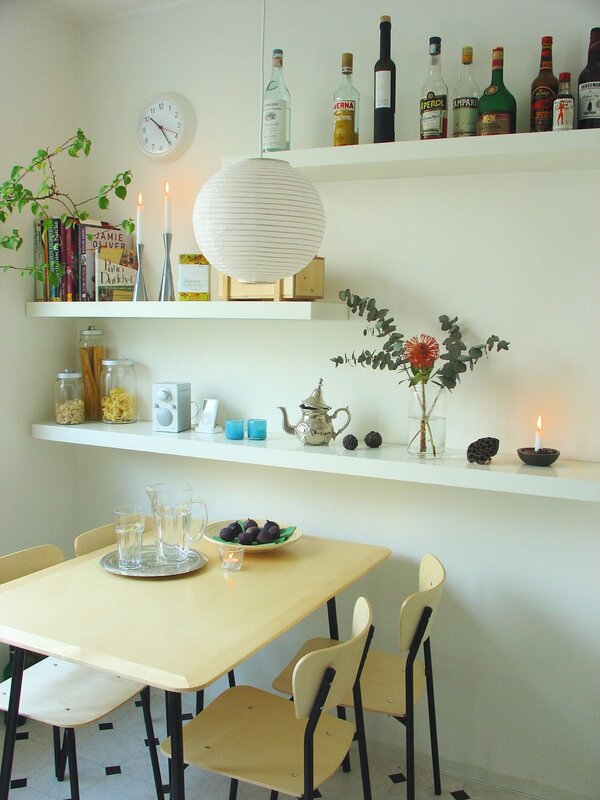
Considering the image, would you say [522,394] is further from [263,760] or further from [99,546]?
[99,546]

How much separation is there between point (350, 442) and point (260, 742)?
886 millimetres

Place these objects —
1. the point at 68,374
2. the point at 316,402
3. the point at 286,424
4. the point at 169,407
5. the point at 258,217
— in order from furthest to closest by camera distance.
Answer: the point at 68,374
the point at 169,407
the point at 286,424
the point at 316,402
the point at 258,217

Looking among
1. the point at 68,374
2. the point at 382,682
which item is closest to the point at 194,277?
the point at 68,374

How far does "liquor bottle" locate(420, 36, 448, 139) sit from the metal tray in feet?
4.43

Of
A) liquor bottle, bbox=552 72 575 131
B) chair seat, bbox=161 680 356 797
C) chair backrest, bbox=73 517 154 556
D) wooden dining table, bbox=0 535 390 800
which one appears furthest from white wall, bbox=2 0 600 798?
chair seat, bbox=161 680 356 797

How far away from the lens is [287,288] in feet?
7.63

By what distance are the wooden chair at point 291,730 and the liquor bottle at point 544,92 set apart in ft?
4.37

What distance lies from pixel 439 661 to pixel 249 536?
0.75 metres

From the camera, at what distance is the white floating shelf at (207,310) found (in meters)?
2.27

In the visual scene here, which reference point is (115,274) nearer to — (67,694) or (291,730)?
Answer: (67,694)

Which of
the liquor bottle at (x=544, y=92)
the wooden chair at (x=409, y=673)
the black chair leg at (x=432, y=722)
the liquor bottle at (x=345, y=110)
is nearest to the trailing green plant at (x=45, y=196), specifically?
the liquor bottle at (x=345, y=110)

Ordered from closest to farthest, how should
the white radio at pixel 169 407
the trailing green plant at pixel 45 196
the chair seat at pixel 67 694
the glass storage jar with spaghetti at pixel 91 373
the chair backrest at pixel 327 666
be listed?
the chair backrest at pixel 327 666
the chair seat at pixel 67 694
the trailing green plant at pixel 45 196
the white radio at pixel 169 407
the glass storage jar with spaghetti at pixel 91 373

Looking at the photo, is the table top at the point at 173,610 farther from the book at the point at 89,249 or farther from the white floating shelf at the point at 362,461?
the book at the point at 89,249

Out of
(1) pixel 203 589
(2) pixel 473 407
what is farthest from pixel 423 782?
(2) pixel 473 407
